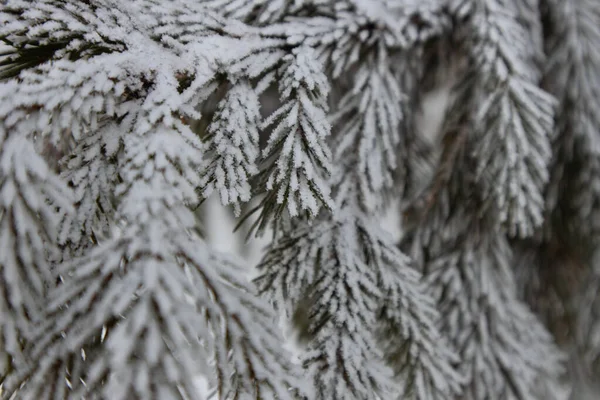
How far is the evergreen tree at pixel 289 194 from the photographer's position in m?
0.48

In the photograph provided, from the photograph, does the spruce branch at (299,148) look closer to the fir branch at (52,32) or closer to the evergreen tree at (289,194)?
the evergreen tree at (289,194)

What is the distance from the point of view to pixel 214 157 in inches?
24.6

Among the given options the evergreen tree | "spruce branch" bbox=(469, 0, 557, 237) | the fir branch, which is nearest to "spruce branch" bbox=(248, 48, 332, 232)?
the evergreen tree

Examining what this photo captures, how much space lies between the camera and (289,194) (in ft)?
2.01

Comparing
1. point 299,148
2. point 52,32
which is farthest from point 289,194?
point 52,32

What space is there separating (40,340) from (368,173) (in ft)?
1.80

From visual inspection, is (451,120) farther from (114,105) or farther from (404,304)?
(114,105)

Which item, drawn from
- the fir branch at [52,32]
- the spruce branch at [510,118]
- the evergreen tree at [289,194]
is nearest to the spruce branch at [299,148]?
the evergreen tree at [289,194]

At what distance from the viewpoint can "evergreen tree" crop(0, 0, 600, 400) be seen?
48cm

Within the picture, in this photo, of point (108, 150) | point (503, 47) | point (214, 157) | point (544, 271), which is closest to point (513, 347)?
point (544, 271)

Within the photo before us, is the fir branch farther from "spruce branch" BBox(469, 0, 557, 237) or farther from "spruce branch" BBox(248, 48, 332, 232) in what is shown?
"spruce branch" BBox(469, 0, 557, 237)

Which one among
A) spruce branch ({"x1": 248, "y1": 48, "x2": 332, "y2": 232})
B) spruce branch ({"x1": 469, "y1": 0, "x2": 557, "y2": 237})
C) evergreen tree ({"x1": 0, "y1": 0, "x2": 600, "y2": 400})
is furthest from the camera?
spruce branch ({"x1": 469, "y1": 0, "x2": 557, "y2": 237})

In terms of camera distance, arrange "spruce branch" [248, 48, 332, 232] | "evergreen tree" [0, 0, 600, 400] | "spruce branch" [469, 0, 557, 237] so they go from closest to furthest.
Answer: "evergreen tree" [0, 0, 600, 400], "spruce branch" [248, 48, 332, 232], "spruce branch" [469, 0, 557, 237]

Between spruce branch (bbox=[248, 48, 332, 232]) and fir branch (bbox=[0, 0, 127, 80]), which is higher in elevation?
fir branch (bbox=[0, 0, 127, 80])
